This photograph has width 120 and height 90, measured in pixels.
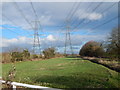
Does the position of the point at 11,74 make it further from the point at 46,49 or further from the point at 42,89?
the point at 46,49

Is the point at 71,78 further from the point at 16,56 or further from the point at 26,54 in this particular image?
the point at 26,54

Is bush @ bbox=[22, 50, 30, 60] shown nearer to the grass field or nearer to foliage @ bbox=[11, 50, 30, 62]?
foliage @ bbox=[11, 50, 30, 62]

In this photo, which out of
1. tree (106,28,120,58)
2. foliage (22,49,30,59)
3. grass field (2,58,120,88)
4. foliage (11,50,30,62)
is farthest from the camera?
foliage (22,49,30,59)

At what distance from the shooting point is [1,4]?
18.8 feet

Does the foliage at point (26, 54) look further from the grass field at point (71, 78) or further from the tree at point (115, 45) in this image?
the tree at point (115, 45)

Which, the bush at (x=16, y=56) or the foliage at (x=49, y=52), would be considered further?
the foliage at (x=49, y=52)

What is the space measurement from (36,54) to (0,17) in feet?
68.6

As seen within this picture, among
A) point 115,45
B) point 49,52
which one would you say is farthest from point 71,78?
point 49,52

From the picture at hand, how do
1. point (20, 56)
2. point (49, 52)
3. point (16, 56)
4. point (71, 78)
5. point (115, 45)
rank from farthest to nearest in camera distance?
point (49, 52)
point (20, 56)
point (16, 56)
point (115, 45)
point (71, 78)

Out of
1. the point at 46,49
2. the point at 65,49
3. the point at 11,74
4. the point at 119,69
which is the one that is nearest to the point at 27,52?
the point at 46,49

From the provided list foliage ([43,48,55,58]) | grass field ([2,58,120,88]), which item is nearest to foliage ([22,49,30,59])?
foliage ([43,48,55,58])

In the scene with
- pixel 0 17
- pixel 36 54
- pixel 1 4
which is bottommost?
pixel 36 54

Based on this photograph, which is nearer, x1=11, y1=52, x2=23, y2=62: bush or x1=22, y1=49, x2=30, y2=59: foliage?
x1=11, y1=52, x2=23, y2=62: bush

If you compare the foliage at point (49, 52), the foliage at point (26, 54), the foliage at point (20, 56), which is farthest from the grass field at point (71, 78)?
the foliage at point (49, 52)
